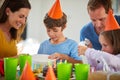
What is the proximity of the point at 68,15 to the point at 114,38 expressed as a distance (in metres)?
0.90

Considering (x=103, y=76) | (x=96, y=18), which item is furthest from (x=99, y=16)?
(x=103, y=76)

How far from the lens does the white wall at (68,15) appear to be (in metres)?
2.33

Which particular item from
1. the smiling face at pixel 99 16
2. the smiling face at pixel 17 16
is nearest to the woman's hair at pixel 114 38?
the smiling face at pixel 99 16

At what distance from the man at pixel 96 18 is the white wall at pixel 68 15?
1.05 ft

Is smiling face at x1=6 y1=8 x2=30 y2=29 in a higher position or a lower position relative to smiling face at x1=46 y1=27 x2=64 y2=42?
higher

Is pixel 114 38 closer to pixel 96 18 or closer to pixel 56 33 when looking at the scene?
pixel 96 18

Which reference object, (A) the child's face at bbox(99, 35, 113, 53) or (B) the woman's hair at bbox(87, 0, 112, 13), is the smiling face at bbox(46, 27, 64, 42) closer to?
(B) the woman's hair at bbox(87, 0, 112, 13)

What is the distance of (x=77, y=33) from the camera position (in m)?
2.34

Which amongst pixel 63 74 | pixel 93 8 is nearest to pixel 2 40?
pixel 93 8

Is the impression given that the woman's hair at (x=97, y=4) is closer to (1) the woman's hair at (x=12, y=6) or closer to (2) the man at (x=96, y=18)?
(2) the man at (x=96, y=18)

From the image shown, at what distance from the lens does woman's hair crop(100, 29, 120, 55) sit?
1.52m

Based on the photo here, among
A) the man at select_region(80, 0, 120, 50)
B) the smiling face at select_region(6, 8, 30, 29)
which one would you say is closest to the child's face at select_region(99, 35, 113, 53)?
the man at select_region(80, 0, 120, 50)

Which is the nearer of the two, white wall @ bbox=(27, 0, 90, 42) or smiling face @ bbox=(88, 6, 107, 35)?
smiling face @ bbox=(88, 6, 107, 35)

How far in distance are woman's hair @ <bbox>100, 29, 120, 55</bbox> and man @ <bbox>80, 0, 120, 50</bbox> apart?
307mm
